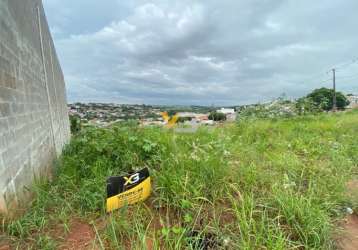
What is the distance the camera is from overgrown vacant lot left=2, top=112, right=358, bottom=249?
1.55 metres

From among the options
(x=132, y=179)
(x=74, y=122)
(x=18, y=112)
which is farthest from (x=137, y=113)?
(x=74, y=122)

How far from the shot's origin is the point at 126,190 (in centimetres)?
186

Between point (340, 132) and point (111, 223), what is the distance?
5490 millimetres

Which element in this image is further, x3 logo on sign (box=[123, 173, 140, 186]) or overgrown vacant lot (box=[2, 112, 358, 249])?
x3 logo on sign (box=[123, 173, 140, 186])

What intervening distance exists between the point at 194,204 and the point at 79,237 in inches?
32.5

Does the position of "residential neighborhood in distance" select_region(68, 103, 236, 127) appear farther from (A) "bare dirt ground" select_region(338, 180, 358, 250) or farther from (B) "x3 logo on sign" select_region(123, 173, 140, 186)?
(A) "bare dirt ground" select_region(338, 180, 358, 250)

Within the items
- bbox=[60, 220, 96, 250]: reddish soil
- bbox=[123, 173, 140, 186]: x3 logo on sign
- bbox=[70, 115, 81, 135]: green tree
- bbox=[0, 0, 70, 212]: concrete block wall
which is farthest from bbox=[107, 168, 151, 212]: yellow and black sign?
bbox=[70, 115, 81, 135]: green tree

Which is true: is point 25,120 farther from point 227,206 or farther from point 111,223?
point 227,206

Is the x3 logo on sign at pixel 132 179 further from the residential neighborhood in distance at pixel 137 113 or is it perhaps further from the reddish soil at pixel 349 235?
the reddish soil at pixel 349 235

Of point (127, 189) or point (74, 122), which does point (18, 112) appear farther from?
point (74, 122)

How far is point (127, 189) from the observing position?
1.87m

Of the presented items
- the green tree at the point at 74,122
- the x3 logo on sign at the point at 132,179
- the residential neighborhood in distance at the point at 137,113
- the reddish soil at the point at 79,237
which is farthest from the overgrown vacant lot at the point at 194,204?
the green tree at the point at 74,122

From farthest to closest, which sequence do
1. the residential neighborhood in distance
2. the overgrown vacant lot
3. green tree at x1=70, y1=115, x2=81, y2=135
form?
green tree at x1=70, y1=115, x2=81, y2=135
the residential neighborhood in distance
the overgrown vacant lot

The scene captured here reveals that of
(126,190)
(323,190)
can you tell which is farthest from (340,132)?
(126,190)
